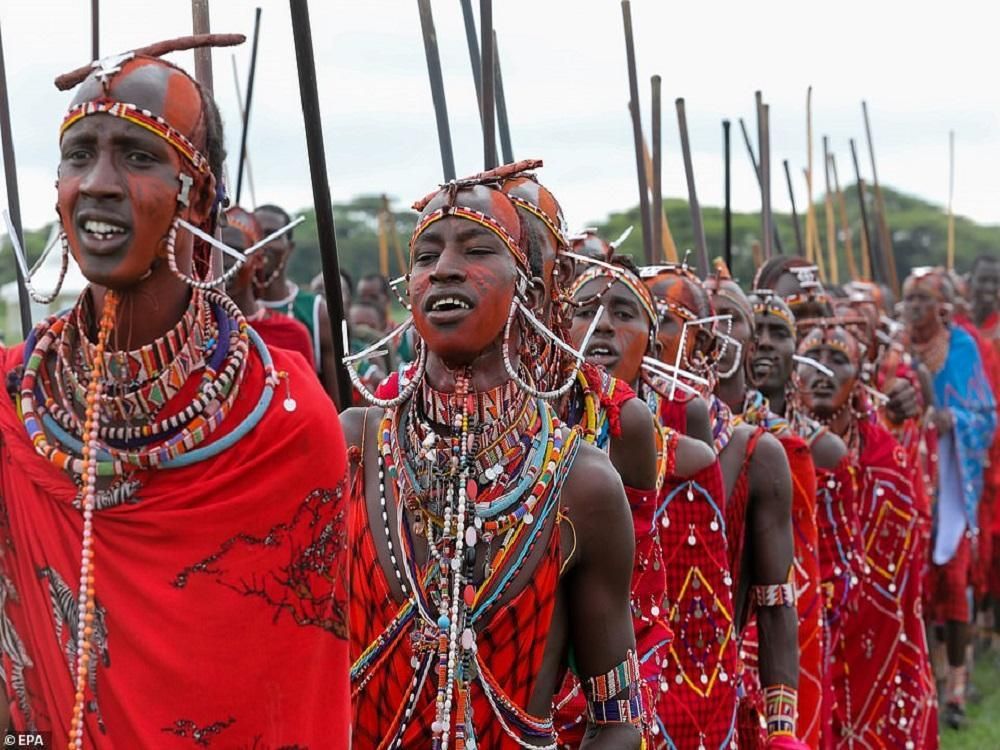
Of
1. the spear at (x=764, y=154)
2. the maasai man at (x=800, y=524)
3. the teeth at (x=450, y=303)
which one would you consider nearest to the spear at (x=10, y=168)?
the teeth at (x=450, y=303)

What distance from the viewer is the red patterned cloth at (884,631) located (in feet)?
28.4

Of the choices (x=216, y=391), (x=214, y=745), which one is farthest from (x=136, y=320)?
(x=214, y=745)

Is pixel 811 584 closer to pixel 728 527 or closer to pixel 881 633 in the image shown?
pixel 728 527

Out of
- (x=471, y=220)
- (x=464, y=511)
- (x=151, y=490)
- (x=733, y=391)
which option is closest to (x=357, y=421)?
(x=464, y=511)

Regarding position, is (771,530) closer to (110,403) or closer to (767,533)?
(767,533)

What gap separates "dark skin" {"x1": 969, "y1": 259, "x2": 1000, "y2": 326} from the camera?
1551 centimetres

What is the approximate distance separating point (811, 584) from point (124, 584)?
4234 mm

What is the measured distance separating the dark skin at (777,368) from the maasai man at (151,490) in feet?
15.5

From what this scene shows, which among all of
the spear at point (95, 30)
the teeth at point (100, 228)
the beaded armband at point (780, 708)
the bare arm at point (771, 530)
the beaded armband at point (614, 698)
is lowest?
the beaded armband at point (780, 708)

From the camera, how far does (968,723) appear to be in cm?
1148

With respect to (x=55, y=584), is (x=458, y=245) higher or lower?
higher

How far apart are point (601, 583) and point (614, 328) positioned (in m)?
1.69

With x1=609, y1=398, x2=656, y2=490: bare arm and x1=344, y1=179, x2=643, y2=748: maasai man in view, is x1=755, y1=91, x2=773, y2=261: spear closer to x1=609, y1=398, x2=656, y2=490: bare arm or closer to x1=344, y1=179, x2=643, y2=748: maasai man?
x1=609, y1=398, x2=656, y2=490: bare arm

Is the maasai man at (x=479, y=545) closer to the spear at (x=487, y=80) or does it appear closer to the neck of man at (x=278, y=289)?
the spear at (x=487, y=80)
